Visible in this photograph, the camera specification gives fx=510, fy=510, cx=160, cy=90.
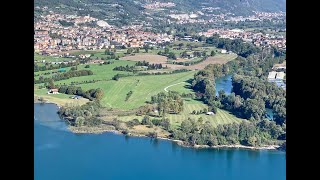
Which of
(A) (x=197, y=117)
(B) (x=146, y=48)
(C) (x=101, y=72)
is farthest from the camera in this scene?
(B) (x=146, y=48)

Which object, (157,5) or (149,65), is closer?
(149,65)

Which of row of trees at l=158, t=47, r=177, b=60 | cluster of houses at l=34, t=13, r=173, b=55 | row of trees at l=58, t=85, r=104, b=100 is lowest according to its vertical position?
row of trees at l=58, t=85, r=104, b=100

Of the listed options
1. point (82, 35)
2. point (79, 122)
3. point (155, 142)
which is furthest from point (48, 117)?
point (82, 35)

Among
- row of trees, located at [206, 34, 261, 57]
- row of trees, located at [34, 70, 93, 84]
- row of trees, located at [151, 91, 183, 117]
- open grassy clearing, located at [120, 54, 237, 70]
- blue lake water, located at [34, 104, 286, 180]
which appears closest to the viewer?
blue lake water, located at [34, 104, 286, 180]

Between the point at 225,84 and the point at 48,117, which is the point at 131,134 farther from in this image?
the point at 225,84

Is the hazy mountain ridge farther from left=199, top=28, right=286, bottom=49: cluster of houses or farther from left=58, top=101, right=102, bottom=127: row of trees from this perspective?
left=58, top=101, right=102, bottom=127: row of trees

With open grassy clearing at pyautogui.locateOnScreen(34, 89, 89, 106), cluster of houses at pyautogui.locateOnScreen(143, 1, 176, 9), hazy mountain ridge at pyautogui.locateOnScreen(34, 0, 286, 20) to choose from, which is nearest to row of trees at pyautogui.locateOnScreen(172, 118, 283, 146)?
open grassy clearing at pyautogui.locateOnScreen(34, 89, 89, 106)

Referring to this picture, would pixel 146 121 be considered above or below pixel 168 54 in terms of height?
below
